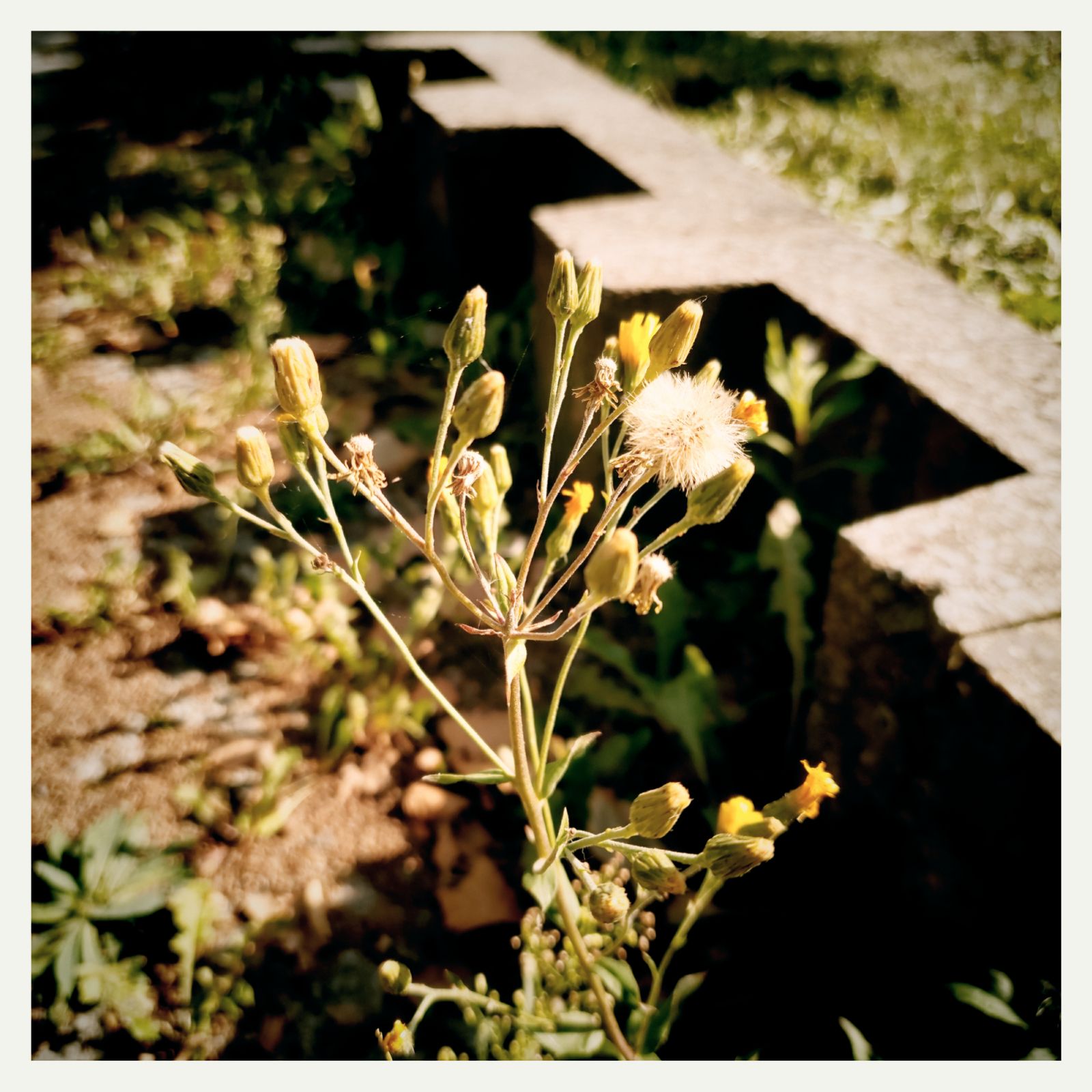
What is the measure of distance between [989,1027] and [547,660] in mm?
899

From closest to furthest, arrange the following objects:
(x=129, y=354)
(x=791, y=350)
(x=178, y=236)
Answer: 1. (x=791, y=350)
2. (x=129, y=354)
3. (x=178, y=236)

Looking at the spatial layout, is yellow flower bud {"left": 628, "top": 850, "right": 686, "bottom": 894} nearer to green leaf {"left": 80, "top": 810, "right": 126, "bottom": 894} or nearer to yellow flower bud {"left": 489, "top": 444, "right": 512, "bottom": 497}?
yellow flower bud {"left": 489, "top": 444, "right": 512, "bottom": 497}

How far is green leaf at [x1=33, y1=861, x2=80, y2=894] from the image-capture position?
1121mm

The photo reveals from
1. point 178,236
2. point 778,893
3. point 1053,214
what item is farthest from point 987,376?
point 178,236

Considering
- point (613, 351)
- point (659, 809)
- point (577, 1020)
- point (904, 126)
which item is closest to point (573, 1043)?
point (577, 1020)

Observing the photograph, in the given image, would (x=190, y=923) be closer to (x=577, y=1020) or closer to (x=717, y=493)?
(x=577, y=1020)

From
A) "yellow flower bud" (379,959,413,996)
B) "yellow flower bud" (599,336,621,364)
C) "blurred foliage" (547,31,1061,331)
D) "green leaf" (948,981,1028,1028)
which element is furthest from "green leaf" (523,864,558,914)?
"blurred foliage" (547,31,1061,331)

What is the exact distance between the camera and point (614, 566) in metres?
0.59

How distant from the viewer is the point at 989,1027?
1021 mm

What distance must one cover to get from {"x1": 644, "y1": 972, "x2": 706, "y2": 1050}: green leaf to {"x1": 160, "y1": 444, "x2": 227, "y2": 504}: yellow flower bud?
2.59 ft

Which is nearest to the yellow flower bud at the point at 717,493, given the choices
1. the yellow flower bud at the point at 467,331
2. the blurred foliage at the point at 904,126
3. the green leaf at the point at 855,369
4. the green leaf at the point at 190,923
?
the yellow flower bud at the point at 467,331

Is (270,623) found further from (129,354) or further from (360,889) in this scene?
(129,354)

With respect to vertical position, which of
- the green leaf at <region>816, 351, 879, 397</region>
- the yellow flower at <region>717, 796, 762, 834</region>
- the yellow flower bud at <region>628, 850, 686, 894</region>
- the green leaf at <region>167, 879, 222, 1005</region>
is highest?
the green leaf at <region>816, 351, 879, 397</region>
